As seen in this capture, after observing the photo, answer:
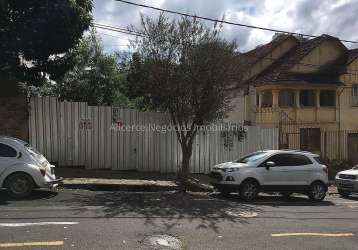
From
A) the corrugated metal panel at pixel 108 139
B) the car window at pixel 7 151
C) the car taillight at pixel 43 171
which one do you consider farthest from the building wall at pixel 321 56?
the car window at pixel 7 151

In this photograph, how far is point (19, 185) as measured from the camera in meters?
13.2

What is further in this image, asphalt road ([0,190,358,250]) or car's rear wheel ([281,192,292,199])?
car's rear wheel ([281,192,292,199])

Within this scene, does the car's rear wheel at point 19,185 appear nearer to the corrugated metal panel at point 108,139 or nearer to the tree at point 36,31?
the corrugated metal panel at point 108,139

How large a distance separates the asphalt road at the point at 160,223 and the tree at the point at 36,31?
16.7ft

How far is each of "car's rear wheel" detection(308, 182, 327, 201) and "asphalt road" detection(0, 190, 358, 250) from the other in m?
2.38

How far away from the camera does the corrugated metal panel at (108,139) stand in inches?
708

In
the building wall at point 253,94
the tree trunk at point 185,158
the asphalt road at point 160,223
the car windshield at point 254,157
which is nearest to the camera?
the asphalt road at point 160,223

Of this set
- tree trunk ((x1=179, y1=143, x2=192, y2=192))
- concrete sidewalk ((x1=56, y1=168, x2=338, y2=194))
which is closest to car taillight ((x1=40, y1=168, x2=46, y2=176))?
concrete sidewalk ((x1=56, y1=168, x2=338, y2=194))

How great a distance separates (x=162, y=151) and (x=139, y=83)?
3.08 meters

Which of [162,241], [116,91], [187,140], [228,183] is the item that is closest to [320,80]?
[116,91]

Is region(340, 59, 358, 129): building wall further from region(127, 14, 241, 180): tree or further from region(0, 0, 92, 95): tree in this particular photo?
region(0, 0, 92, 95): tree

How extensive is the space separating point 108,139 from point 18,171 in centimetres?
583

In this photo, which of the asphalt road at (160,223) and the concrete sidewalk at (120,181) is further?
the concrete sidewalk at (120,181)

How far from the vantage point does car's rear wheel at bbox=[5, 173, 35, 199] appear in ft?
43.3
